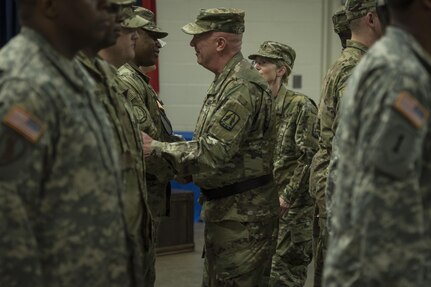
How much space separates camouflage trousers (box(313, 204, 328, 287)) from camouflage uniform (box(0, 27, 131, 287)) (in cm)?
188

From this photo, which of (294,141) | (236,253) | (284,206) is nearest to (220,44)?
(236,253)

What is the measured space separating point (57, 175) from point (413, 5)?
2.92ft

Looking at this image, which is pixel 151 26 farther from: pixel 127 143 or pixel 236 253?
pixel 127 143

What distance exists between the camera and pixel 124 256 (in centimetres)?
200

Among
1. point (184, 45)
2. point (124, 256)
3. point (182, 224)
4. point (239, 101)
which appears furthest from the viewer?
point (184, 45)

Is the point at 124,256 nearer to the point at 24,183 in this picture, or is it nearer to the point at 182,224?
the point at 24,183

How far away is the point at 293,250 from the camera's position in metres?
5.38

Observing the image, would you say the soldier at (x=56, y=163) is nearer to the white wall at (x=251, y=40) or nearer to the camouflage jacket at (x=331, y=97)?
the camouflage jacket at (x=331, y=97)

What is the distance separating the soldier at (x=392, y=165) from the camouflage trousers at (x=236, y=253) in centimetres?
201

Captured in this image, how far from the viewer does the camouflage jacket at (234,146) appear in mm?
3611

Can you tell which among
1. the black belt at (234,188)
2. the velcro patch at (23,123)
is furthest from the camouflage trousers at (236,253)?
the velcro patch at (23,123)

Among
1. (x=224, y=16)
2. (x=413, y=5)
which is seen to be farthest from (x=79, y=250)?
(x=224, y=16)

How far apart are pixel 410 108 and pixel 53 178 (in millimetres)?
812

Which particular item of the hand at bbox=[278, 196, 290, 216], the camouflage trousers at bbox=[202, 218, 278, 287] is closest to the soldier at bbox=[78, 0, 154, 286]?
the camouflage trousers at bbox=[202, 218, 278, 287]
